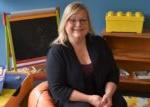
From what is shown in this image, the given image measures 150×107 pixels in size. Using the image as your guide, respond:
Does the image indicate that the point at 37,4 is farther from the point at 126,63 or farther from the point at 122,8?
the point at 126,63

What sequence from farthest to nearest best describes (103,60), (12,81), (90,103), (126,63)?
(126,63) → (12,81) → (103,60) → (90,103)

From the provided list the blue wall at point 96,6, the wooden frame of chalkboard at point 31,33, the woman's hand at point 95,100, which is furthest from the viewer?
the blue wall at point 96,6

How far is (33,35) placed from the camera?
2.43 m

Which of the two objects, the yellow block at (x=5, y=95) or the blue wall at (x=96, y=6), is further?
the blue wall at (x=96, y=6)

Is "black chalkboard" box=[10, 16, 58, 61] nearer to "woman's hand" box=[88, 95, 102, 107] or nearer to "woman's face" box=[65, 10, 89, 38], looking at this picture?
"woman's face" box=[65, 10, 89, 38]

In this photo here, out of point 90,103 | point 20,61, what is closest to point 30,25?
point 20,61

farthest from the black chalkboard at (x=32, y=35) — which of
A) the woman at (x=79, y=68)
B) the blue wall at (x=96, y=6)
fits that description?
the woman at (x=79, y=68)

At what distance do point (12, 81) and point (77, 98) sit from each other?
0.54 m

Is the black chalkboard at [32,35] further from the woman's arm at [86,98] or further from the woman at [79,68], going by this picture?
the woman's arm at [86,98]

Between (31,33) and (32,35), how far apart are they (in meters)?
0.02

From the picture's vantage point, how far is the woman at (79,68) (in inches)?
73.3

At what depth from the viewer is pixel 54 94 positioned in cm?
189

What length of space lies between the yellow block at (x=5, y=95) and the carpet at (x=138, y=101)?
3.09 feet

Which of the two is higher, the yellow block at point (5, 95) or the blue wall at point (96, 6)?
the blue wall at point (96, 6)
